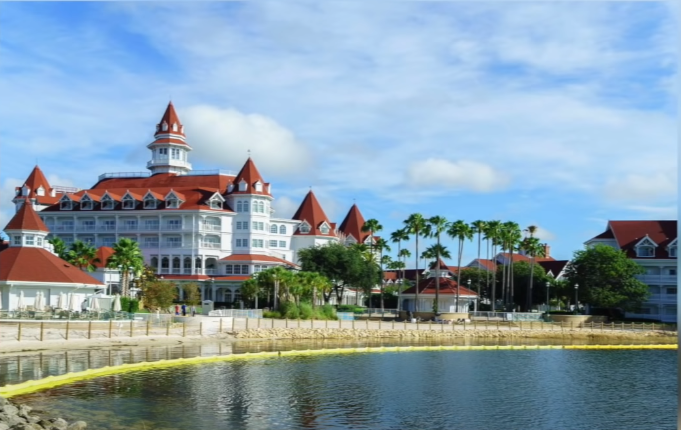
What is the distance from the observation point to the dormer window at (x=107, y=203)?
10156 centimetres

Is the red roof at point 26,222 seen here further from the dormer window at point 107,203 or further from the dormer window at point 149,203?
the dormer window at point 107,203

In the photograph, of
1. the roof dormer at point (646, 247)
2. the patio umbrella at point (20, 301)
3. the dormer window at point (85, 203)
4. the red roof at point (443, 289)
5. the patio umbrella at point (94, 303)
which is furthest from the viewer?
the dormer window at point (85, 203)

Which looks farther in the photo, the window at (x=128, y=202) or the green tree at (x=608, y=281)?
the window at (x=128, y=202)

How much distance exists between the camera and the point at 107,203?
102m

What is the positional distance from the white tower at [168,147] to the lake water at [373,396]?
69.2m

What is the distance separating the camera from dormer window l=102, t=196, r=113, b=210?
102 metres

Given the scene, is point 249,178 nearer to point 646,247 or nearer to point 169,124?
point 169,124

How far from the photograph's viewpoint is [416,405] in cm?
3030

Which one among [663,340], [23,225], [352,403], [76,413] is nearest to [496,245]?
[663,340]

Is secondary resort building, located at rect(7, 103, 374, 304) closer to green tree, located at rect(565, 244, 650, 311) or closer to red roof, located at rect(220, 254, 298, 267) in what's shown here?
red roof, located at rect(220, 254, 298, 267)

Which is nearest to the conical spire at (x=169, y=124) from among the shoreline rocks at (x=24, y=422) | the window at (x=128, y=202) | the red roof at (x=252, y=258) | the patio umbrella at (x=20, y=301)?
the window at (x=128, y=202)

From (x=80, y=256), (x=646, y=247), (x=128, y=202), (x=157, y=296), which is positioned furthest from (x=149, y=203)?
(x=646, y=247)

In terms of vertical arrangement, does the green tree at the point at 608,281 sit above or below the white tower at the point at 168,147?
below

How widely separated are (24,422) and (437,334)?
4657 cm
